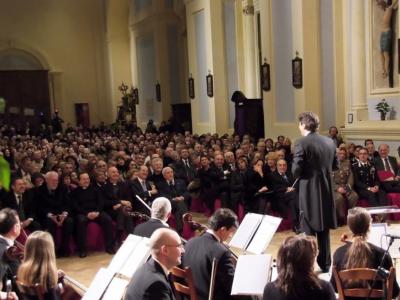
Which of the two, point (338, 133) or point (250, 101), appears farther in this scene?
point (250, 101)

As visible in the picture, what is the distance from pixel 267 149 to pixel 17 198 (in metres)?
5.95

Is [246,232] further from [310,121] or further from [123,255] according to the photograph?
[310,121]

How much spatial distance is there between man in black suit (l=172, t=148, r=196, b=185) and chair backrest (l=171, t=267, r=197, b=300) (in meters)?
6.22

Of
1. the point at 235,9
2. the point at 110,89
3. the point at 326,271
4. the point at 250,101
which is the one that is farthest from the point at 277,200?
the point at 110,89

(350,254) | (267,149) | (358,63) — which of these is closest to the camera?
(350,254)

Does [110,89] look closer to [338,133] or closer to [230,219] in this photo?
[338,133]

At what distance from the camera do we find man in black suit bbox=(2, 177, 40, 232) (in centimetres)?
737

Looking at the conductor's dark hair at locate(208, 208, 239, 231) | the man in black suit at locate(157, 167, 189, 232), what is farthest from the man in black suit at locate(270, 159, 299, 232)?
the conductor's dark hair at locate(208, 208, 239, 231)

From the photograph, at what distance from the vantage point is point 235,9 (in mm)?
17797

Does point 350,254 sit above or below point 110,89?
below

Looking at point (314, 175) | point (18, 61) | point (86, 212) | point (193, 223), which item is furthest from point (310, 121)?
point (18, 61)

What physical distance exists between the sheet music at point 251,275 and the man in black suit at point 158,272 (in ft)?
1.91

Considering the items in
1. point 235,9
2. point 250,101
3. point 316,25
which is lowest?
point 250,101

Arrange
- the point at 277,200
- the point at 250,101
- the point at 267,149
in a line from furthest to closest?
1. the point at 250,101
2. the point at 267,149
3. the point at 277,200
